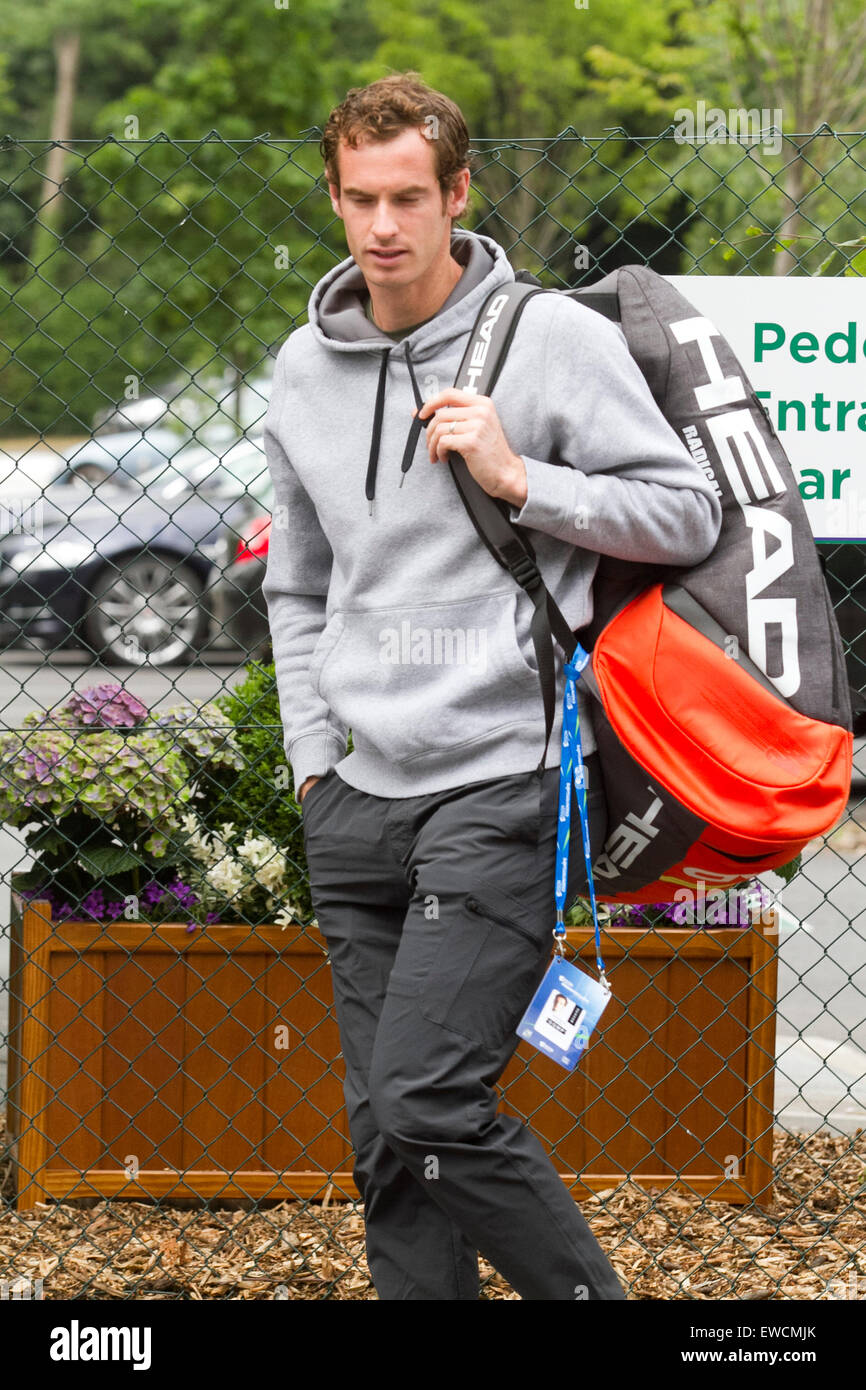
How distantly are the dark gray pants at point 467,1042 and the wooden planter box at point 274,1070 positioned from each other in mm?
1238

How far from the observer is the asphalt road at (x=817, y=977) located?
167 inches

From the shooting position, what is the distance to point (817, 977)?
636 cm

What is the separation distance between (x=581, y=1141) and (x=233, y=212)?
13392mm

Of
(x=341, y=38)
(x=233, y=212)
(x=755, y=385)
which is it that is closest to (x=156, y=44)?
(x=341, y=38)

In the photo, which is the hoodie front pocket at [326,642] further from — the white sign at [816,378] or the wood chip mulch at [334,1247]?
the wood chip mulch at [334,1247]

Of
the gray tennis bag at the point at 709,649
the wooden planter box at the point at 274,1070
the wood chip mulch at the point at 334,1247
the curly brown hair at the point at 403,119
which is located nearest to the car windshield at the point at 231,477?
the wooden planter box at the point at 274,1070

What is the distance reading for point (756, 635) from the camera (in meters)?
2.37

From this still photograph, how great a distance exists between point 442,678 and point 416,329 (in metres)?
0.58

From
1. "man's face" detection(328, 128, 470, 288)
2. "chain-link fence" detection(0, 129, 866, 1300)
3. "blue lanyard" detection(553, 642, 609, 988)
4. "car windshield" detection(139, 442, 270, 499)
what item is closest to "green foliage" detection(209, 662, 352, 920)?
"chain-link fence" detection(0, 129, 866, 1300)

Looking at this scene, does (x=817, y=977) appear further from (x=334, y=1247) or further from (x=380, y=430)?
(x=380, y=430)

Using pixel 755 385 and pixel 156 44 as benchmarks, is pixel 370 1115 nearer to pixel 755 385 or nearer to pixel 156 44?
pixel 755 385

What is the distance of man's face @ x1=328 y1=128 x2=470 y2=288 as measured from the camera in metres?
2.38

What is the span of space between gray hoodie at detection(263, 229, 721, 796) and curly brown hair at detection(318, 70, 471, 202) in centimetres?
19

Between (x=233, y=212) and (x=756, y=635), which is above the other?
(x=233, y=212)
